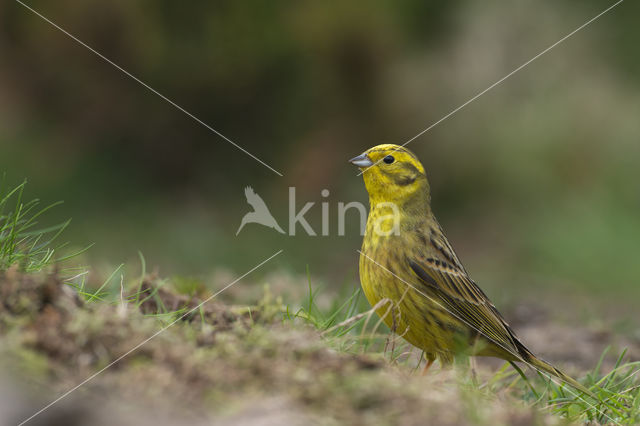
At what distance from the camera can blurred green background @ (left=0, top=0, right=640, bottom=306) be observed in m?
11.3

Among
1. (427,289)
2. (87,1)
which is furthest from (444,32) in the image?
(427,289)

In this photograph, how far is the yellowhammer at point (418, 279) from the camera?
4.48 m

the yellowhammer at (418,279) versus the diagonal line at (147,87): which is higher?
the diagonal line at (147,87)

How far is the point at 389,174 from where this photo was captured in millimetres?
5090

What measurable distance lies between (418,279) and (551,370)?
3.00 ft

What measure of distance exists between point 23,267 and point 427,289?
2304 millimetres

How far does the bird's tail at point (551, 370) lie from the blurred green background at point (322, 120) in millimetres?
6337

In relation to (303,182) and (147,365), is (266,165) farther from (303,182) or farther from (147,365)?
(147,365)

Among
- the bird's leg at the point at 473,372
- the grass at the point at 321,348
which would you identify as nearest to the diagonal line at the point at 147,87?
the grass at the point at 321,348

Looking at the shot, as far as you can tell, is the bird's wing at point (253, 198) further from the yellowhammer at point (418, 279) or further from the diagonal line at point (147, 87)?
the yellowhammer at point (418, 279)

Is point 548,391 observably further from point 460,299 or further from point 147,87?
point 147,87

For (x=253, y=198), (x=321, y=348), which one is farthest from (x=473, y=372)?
(x=253, y=198)

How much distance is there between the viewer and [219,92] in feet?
38.2

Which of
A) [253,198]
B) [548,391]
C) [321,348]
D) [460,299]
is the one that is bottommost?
[548,391]
